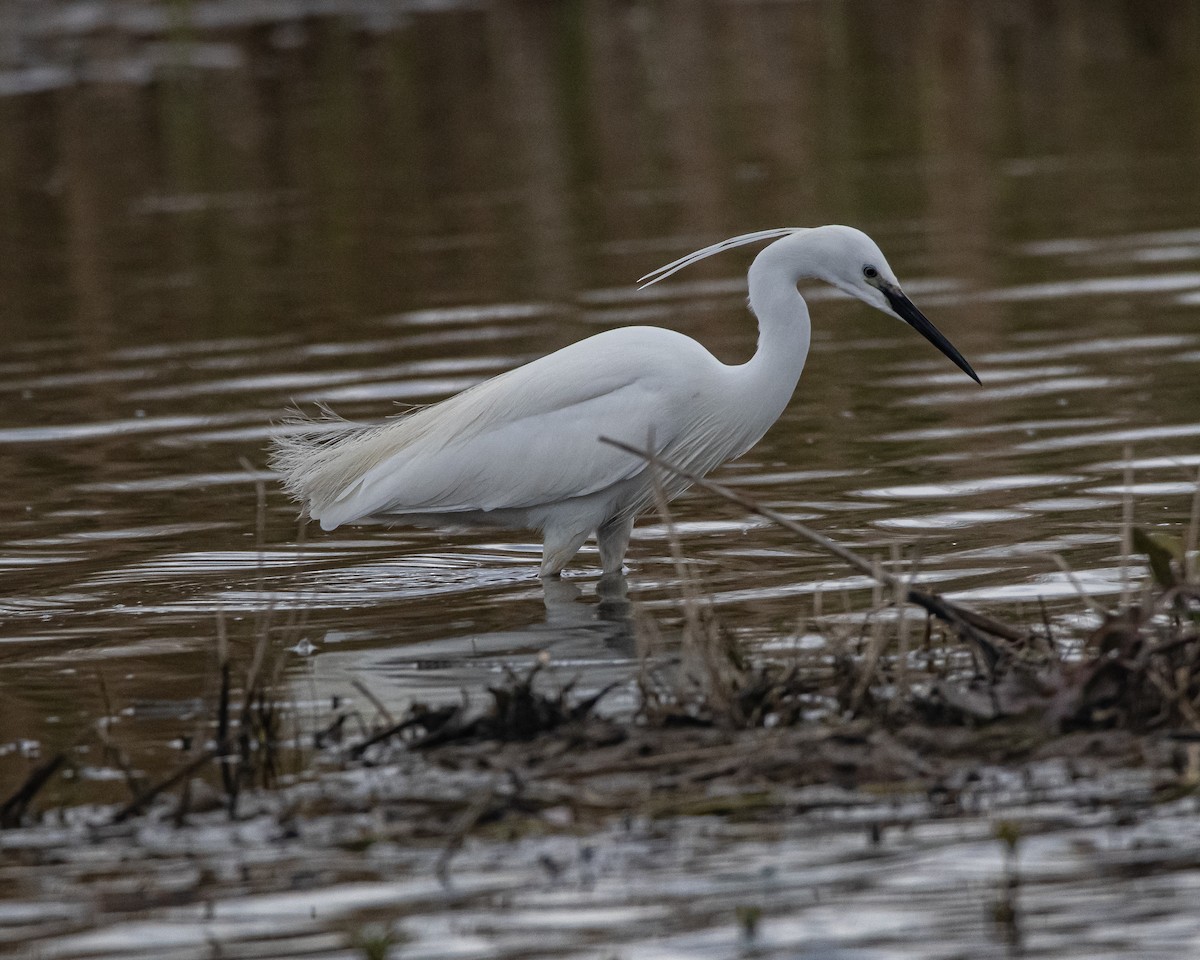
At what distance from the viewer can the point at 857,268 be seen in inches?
253

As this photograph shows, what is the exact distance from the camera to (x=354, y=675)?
5.66 m

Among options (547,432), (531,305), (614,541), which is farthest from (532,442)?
(531,305)

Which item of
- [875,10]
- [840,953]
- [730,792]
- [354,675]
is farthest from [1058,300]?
[875,10]

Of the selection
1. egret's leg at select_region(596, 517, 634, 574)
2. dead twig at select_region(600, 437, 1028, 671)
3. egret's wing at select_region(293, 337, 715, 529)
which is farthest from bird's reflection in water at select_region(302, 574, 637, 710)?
dead twig at select_region(600, 437, 1028, 671)

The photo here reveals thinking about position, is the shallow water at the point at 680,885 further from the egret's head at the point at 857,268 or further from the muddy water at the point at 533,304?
the egret's head at the point at 857,268

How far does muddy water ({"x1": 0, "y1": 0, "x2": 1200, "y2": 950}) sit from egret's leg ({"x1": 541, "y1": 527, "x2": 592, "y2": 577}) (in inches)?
4.1

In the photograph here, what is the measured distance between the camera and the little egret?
6.46m

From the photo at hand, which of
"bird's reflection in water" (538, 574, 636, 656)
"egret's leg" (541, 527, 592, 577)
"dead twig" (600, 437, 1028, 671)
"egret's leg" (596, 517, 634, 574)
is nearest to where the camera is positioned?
"dead twig" (600, 437, 1028, 671)

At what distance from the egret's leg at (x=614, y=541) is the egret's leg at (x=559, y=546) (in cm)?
16

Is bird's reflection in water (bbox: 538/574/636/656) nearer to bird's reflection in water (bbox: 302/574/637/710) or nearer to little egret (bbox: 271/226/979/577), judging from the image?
bird's reflection in water (bbox: 302/574/637/710)

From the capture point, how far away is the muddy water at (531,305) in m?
6.34

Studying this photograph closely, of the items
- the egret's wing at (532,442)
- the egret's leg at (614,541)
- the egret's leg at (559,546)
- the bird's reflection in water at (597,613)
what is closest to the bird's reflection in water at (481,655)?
the bird's reflection in water at (597,613)

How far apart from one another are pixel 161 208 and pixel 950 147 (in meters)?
6.50

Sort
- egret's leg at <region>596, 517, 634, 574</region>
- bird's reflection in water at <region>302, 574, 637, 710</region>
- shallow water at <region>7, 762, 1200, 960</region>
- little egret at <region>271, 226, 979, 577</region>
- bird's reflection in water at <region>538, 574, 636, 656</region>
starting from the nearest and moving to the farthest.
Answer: shallow water at <region>7, 762, 1200, 960</region>
bird's reflection in water at <region>302, 574, 637, 710</region>
bird's reflection in water at <region>538, 574, 636, 656</region>
little egret at <region>271, 226, 979, 577</region>
egret's leg at <region>596, 517, 634, 574</region>
